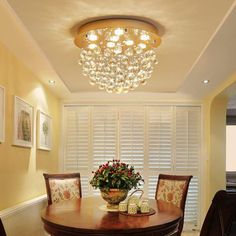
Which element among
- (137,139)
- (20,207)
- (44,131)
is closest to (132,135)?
(137,139)

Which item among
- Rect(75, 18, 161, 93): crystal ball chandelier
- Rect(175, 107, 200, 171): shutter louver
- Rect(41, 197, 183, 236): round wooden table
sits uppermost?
Rect(75, 18, 161, 93): crystal ball chandelier

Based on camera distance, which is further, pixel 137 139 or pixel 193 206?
pixel 137 139

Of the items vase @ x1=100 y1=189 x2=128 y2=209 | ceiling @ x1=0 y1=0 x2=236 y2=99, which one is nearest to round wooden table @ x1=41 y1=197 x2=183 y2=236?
vase @ x1=100 y1=189 x2=128 y2=209

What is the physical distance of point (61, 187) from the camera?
13.3ft

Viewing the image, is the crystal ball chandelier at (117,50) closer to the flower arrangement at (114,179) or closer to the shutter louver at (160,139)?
the flower arrangement at (114,179)

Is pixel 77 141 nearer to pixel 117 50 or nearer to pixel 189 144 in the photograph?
pixel 189 144

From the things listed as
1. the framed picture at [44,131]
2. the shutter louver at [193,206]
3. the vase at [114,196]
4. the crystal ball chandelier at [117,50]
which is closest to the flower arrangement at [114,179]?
the vase at [114,196]

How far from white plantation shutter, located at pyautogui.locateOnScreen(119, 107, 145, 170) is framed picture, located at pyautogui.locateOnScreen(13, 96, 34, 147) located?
199 centimetres

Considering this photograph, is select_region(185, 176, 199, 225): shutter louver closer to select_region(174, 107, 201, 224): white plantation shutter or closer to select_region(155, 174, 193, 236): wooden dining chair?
select_region(174, 107, 201, 224): white plantation shutter

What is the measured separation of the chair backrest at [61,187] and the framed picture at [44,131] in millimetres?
521

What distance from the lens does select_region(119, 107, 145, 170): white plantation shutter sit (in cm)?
562

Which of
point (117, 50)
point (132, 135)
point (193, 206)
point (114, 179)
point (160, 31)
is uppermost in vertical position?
point (160, 31)

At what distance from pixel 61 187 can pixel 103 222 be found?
1695 millimetres

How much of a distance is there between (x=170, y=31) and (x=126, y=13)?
478mm
